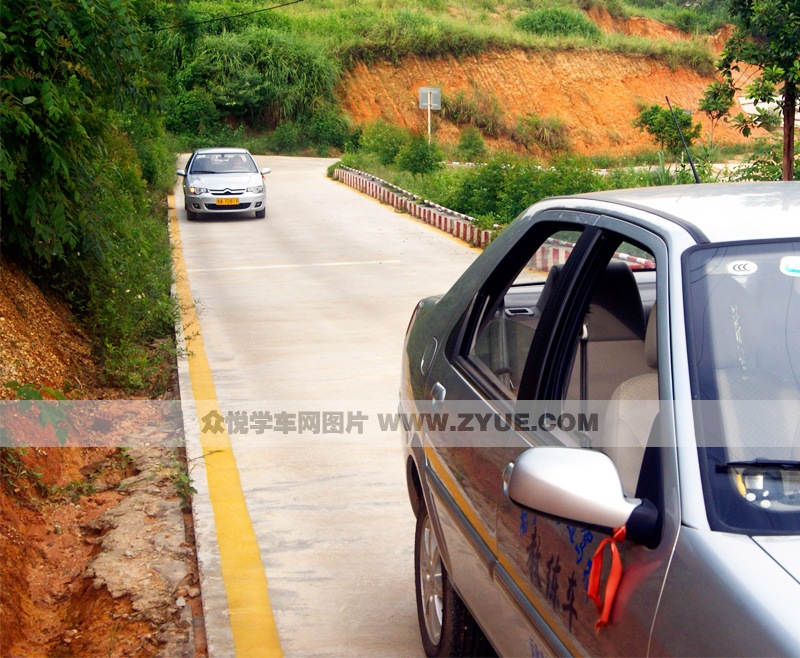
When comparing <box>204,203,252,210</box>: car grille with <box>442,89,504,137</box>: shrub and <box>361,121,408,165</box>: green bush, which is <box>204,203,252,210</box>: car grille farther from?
<box>442,89,504,137</box>: shrub

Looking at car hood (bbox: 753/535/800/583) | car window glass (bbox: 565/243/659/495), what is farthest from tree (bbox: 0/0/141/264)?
car hood (bbox: 753/535/800/583)

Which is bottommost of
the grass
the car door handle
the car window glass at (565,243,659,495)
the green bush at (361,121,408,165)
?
the green bush at (361,121,408,165)

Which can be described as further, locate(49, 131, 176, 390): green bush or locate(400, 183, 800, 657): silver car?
locate(49, 131, 176, 390): green bush

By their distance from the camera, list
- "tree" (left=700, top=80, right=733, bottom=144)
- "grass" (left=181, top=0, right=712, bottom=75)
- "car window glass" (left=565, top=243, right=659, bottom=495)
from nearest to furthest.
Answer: "car window glass" (left=565, top=243, right=659, bottom=495), "tree" (left=700, top=80, right=733, bottom=144), "grass" (left=181, top=0, right=712, bottom=75)

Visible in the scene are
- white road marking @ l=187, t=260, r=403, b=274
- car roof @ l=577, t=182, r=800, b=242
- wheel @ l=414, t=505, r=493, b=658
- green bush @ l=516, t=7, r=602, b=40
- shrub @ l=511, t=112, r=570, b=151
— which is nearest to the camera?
car roof @ l=577, t=182, r=800, b=242

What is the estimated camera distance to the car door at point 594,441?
2029mm

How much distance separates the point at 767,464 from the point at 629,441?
0.55m

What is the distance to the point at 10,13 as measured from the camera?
6891 millimetres

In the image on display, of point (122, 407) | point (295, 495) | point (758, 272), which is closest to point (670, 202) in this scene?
point (758, 272)

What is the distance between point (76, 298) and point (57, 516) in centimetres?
383

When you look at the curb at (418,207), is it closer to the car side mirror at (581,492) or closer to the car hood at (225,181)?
the car hood at (225,181)

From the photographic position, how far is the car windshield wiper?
6.56 ft

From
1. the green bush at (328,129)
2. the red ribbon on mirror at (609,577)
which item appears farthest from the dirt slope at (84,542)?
the green bush at (328,129)

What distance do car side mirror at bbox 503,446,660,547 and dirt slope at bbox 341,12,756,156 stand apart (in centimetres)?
5131
